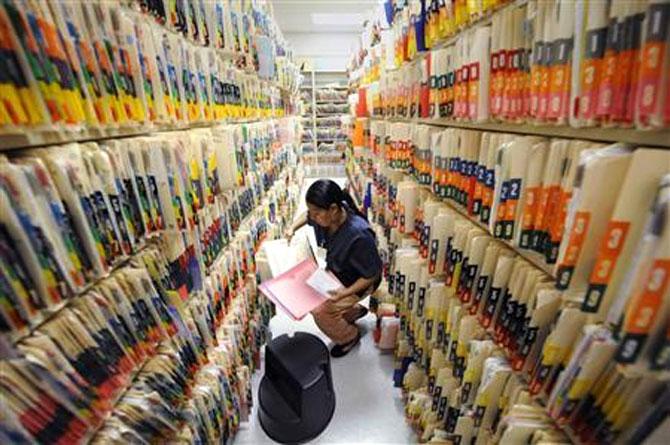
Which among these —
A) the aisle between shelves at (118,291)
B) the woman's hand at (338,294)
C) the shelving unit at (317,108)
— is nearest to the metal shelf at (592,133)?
the aisle between shelves at (118,291)

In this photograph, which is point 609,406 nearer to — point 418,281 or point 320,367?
point 418,281

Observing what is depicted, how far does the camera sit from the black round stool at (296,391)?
6.66 ft

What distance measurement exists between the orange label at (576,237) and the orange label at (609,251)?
35 mm

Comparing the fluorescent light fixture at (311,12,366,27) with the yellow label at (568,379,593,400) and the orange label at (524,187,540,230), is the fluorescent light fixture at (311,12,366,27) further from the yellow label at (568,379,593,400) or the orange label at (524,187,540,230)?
the yellow label at (568,379,593,400)

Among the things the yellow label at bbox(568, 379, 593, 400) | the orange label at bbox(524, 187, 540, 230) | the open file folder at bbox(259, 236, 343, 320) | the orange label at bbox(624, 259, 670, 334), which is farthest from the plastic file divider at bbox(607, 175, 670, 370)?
the open file folder at bbox(259, 236, 343, 320)

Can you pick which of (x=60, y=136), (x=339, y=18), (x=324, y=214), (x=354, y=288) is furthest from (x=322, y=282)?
(x=339, y=18)

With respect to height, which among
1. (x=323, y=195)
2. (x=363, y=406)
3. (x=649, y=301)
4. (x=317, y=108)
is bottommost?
(x=363, y=406)

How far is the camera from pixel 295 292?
7.15ft

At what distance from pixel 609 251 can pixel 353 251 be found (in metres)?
1.86

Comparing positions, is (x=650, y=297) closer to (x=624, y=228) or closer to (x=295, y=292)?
(x=624, y=228)

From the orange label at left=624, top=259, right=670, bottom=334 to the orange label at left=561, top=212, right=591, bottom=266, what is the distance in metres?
0.15

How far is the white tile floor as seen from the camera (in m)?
2.09

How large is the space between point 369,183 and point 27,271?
368 cm

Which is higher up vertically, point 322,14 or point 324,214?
point 322,14
